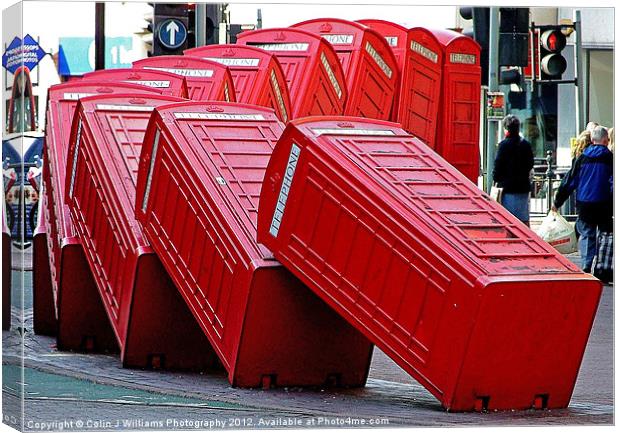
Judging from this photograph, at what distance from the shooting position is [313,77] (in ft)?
40.4

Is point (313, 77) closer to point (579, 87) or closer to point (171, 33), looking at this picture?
point (171, 33)

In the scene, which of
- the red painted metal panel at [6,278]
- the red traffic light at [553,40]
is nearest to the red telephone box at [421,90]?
the red traffic light at [553,40]

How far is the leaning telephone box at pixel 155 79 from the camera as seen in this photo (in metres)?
10.2

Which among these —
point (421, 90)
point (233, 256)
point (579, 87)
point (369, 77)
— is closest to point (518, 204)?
point (579, 87)

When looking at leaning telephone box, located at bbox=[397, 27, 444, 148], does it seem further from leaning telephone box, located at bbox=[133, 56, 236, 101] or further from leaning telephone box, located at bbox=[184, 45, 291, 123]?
leaning telephone box, located at bbox=[133, 56, 236, 101]

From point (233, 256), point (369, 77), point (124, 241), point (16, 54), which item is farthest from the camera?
point (369, 77)

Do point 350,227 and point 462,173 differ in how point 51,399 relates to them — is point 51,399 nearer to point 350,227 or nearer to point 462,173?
point 350,227

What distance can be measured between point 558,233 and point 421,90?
4.80 metres

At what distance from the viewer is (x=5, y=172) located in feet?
24.7

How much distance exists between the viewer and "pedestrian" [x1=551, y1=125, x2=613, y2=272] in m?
8.41

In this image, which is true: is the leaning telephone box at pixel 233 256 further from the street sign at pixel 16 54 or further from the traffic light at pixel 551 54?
the traffic light at pixel 551 54

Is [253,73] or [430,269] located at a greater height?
[253,73]

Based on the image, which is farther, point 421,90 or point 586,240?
point 421,90

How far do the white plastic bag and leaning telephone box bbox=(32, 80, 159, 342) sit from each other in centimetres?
282
